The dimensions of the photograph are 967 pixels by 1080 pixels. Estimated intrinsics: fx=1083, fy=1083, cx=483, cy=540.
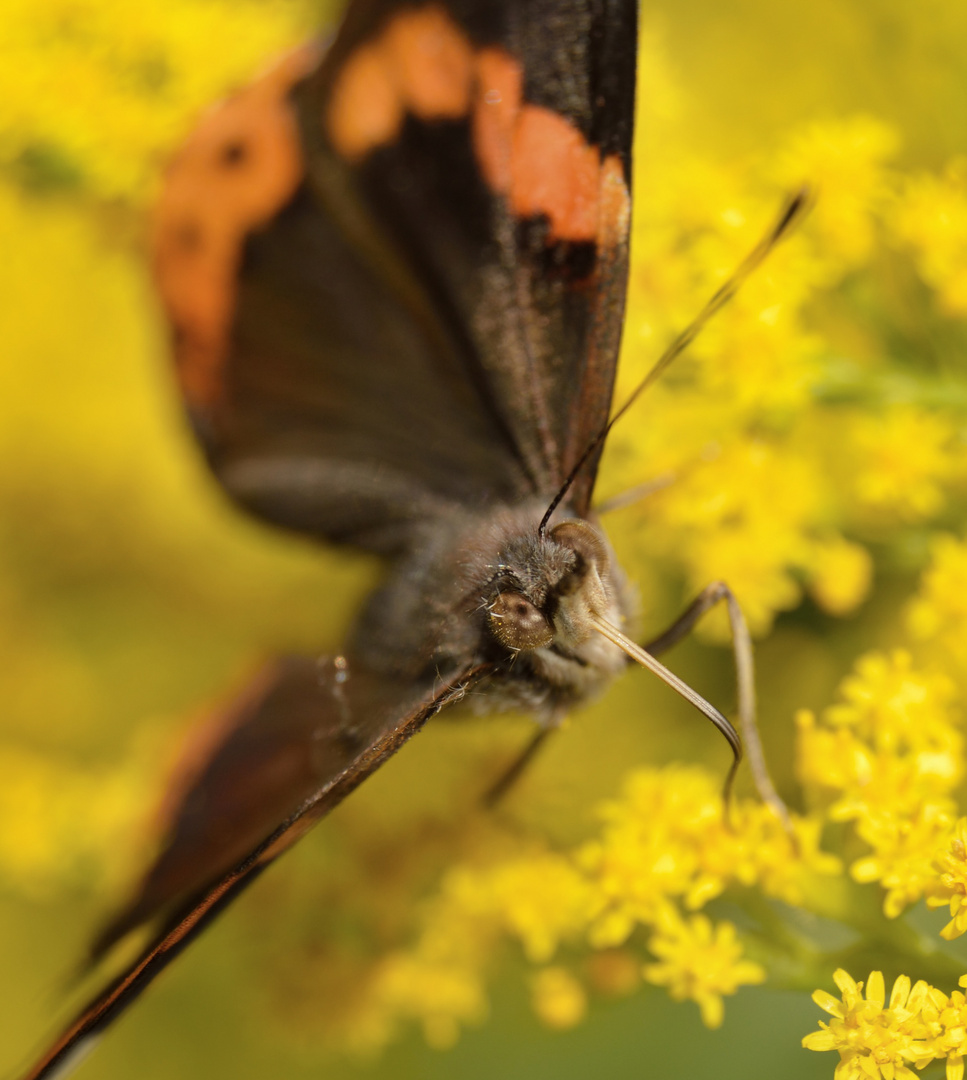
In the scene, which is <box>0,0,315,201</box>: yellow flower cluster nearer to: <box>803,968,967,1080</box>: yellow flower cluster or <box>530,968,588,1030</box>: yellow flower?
<box>530,968,588,1030</box>: yellow flower

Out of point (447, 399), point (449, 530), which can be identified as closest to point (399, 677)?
point (449, 530)

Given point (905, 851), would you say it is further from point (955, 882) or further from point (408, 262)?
point (408, 262)

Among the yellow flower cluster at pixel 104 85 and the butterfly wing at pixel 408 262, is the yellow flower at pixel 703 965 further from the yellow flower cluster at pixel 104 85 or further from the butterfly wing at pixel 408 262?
the yellow flower cluster at pixel 104 85

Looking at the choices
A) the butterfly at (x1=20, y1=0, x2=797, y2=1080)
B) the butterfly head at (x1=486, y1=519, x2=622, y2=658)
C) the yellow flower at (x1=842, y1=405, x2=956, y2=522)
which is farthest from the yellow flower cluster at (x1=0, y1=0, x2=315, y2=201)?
the yellow flower at (x1=842, y1=405, x2=956, y2=522)

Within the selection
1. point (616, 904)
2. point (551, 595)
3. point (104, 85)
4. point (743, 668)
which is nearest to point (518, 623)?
point (551, 595)

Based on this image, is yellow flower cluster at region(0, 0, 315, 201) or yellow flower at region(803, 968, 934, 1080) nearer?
yellow flower at region(803, 968, 934, 1080)

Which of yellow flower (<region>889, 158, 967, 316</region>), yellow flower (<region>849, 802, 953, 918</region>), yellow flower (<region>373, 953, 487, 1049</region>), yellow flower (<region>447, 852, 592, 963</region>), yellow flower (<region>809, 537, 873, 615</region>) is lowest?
yellow flower (<region>373, 953, 487, 1049</region>)

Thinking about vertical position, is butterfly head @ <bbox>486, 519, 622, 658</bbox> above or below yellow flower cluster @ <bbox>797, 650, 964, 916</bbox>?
above

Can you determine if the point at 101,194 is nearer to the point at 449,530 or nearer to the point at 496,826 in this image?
the point at 449,530
